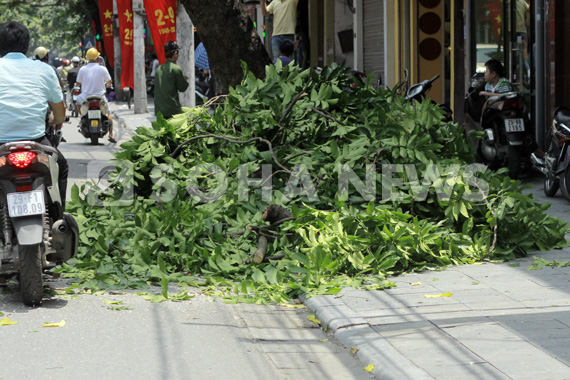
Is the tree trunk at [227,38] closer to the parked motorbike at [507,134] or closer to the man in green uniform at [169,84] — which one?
the man in green uniform at [169,84]

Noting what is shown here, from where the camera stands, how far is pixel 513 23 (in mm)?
13461

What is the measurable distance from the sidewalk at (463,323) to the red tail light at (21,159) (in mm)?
1978

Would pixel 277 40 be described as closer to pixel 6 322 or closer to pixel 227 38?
pixel 227 38

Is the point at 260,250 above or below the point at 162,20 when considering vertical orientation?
below

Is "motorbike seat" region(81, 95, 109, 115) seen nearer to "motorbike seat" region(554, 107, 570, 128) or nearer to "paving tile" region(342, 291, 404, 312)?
"motorbike seat" region(554, 107, 570, 128)

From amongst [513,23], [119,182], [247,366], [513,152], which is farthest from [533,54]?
[247,366]

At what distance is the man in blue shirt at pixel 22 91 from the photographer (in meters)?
6.04

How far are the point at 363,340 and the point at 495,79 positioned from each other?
7573 mm

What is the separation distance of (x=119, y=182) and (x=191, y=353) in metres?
3.41

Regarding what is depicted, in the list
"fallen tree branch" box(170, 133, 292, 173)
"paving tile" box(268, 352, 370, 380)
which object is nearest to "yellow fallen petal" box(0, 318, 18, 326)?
"paving tile" box(268, 352, 370, 380)

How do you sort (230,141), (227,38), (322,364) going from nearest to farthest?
(322,364), (230,141), (227,38)

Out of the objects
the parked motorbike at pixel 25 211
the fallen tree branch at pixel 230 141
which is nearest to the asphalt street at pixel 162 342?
the parked motorbike at pixel 25 211

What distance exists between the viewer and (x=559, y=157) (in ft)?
31.8

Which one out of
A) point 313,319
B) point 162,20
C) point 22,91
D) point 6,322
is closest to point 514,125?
point 313,319
